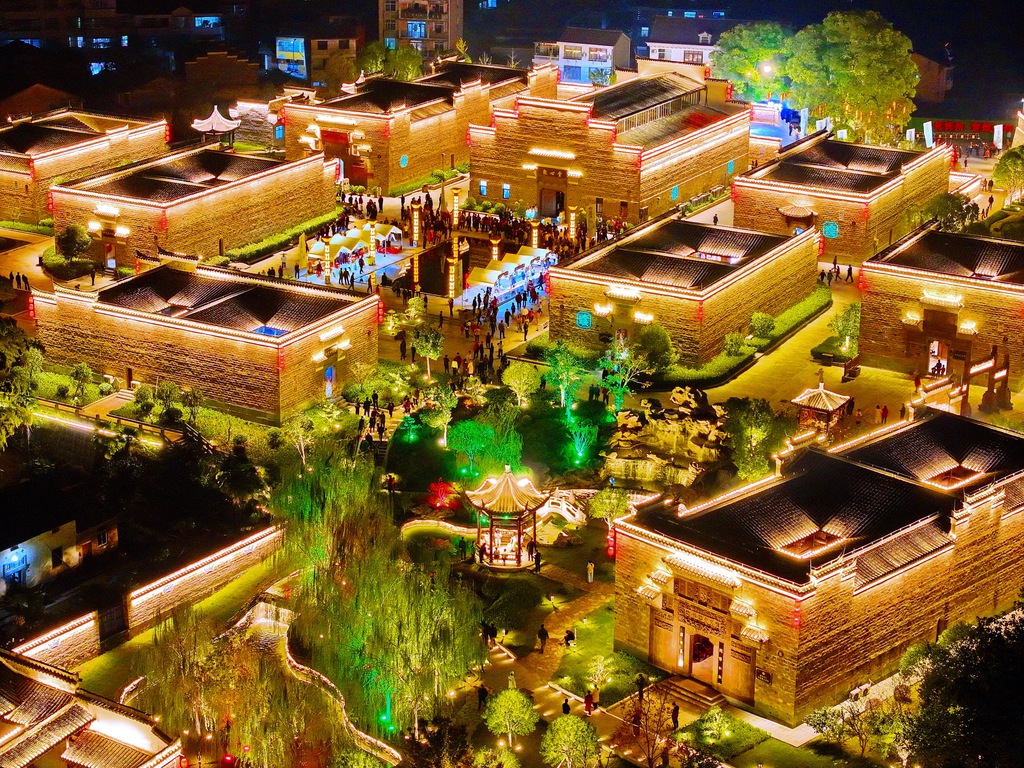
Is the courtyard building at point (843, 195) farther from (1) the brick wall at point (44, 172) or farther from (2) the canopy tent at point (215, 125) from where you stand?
(1) the brick wall at point (44, 172)

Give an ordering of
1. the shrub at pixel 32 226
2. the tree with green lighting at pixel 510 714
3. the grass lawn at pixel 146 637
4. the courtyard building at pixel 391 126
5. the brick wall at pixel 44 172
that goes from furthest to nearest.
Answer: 1. the courtyard building at pixel 391 126
2. the brick wall at pixel 44 172
3. the shrub at pixel 32 226
4. the grass lawn at pixel 146 637
5. the tree with green lighting at pixel 510 714

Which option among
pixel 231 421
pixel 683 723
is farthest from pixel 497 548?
pixel 231 421

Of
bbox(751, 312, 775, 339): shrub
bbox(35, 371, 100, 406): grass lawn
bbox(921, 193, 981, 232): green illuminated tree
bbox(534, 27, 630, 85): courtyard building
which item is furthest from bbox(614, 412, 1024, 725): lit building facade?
bbox(534, 27, 630, 85): courtyard building

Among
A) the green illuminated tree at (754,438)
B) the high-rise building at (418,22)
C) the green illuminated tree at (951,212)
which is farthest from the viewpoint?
the high-rise building at (418,22)

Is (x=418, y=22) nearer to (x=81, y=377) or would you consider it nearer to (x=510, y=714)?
Result: (x=81, y=377)

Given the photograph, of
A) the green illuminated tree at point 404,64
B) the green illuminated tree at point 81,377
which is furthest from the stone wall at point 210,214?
the green illuminated tree at point 404,64

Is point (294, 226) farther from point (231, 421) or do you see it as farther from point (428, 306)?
point (231, 421)

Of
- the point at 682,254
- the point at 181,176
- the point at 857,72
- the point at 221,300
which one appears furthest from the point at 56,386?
the point at 857,72

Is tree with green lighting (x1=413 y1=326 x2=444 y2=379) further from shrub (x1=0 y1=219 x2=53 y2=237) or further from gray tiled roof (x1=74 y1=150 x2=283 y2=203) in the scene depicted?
shrub (x1=0 y1=219 x2=53 y2=237)
